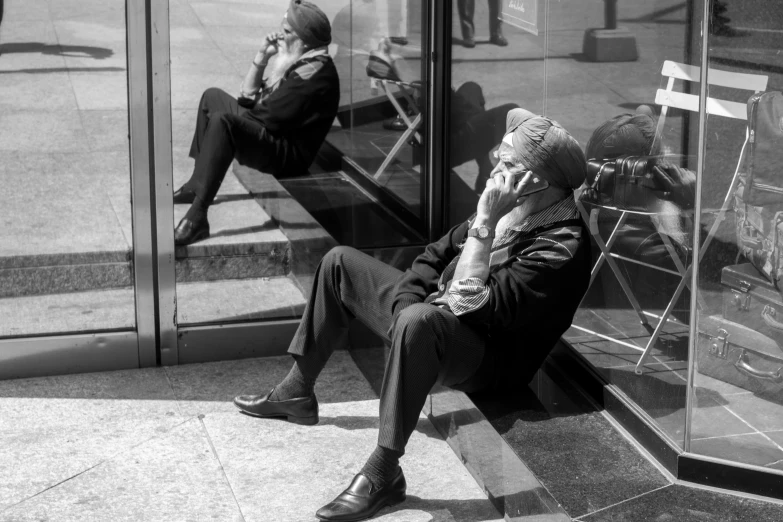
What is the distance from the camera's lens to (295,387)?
4.16 metres

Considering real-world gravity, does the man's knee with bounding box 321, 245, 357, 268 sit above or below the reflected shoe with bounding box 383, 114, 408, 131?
below

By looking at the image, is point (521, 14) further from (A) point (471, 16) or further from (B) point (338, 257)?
(B) point (338, 257)

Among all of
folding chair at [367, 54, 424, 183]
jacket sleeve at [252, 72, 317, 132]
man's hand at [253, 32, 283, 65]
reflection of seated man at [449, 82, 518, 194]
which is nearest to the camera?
reflection of seated man at [449, 82, 518, 194]

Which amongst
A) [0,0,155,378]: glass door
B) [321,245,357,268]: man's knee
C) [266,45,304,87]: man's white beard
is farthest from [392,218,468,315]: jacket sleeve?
[0,0,155,378]: glass door

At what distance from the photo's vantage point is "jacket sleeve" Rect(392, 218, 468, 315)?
3771 millimetres

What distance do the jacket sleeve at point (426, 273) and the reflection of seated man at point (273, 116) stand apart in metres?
1.10

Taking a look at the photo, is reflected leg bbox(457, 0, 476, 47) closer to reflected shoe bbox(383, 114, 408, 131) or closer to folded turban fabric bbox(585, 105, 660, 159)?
reflected shoe bbox(383, 114, 408, 131)

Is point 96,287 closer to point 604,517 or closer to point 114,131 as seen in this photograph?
point 114,131

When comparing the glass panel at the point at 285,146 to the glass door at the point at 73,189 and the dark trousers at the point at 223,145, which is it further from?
the glass door at the point at 73,189

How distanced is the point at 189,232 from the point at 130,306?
428 mm

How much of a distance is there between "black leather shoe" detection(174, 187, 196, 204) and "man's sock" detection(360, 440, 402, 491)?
1.73 m

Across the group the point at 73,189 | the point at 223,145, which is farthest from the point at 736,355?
the point at 73,189

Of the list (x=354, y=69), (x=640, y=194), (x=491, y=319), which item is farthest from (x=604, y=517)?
(x=354, y=69)

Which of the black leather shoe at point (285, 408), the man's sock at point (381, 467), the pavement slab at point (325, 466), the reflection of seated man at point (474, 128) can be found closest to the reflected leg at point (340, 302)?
the black leather shoe at point (285, 408)
